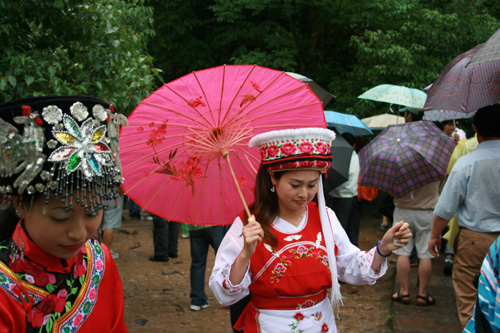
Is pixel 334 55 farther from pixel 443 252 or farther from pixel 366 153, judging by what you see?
pixel 366 153

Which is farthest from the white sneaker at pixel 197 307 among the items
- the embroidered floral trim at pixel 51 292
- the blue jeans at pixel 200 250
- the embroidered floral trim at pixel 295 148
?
the embroidered floral trim at pixel 51 292

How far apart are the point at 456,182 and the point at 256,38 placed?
980 centimetres

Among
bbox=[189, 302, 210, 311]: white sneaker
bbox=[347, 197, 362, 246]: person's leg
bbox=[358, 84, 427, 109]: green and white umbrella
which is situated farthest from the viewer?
bbox=[358, 84, 427, 109]: green and white umbrella

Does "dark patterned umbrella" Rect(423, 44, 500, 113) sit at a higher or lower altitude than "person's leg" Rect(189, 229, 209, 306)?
higher

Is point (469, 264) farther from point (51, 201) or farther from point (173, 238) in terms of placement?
point (173, 238)

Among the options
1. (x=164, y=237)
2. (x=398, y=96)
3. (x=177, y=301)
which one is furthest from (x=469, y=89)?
(x=164, y=237)

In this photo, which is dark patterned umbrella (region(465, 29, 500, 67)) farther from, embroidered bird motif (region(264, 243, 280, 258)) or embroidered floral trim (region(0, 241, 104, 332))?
embroidered floral trim (region(0, 241, 104, 332))

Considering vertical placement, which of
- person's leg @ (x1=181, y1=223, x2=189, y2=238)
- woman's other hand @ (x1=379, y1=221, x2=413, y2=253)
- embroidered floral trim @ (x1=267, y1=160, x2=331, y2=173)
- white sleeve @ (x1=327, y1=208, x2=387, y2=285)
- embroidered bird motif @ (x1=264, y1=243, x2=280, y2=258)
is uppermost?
embroidered floral trim @ (x1=267, y1=160, x2=331, y2=173)

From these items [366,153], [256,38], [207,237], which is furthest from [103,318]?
[256,38]

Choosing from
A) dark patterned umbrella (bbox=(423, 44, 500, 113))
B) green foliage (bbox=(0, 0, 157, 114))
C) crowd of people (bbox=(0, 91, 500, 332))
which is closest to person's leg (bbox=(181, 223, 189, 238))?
green foliage (bbox=(0, 0, 157, 114))

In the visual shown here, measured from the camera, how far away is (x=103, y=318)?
6.63 feet

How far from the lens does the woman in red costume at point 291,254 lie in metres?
2.63

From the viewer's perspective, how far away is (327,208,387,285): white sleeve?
8.93 ft

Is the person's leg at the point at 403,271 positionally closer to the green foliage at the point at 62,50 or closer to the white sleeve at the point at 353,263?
the white sleeve at the point at 353,263
